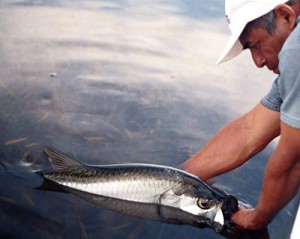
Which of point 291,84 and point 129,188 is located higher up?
point 291,84

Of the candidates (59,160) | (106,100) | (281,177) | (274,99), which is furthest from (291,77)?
(106,100)

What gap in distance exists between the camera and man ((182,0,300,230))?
2346mm

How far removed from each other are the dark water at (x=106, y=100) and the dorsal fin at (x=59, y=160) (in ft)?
0.65

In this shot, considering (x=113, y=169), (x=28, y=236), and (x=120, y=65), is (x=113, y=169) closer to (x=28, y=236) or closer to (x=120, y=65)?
(x=28, y=236)

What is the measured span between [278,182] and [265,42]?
0.86 m

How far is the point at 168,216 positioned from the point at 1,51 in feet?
11.5

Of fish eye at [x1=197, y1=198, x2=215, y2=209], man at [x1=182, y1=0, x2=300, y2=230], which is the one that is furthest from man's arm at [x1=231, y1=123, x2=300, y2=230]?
fish eye at [x1=197, y1=198, x2=215, y2=209]

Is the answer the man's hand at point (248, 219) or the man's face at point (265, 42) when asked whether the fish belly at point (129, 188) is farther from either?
the man's face at point (265, 42)

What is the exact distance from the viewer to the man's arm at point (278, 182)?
2494 millimetres

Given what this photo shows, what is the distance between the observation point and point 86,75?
5344 mm

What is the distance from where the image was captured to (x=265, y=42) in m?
2.60

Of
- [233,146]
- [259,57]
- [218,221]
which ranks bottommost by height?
[218,221]

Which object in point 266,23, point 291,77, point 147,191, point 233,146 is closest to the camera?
point 291,77

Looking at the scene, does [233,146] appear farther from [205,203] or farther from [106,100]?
[106,100]
